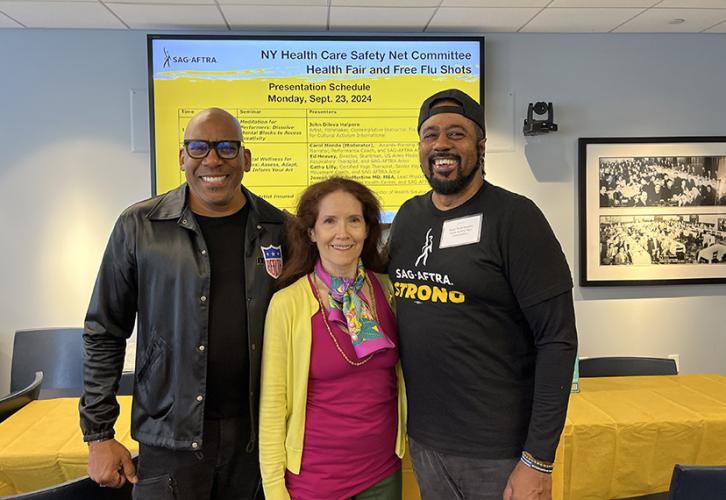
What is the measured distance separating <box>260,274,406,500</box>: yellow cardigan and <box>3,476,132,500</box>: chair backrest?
41 cm

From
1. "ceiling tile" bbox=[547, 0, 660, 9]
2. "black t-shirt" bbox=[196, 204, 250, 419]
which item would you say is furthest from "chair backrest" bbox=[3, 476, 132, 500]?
"ceiling tile" bbox=[547, 0, 660, 9]

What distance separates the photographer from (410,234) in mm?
1532

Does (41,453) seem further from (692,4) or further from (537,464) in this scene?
(692,4)

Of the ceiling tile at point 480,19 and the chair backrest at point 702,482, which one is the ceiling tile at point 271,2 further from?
the chair backrest at point 702,482

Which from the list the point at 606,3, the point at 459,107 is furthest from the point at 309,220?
the point at 606,3

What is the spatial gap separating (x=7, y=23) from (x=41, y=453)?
2.63 meters

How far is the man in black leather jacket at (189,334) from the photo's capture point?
145cm

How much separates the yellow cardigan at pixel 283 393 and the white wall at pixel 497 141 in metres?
2.44

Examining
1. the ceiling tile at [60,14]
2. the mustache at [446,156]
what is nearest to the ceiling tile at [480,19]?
the ceiling tile at [60,14]

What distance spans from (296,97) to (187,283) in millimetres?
2225

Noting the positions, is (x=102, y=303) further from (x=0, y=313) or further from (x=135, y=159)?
(x=0, y=313)

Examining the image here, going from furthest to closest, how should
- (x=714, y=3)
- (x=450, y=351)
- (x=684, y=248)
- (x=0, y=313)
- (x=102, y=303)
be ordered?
(x=684, y=248)
(x=0, y=313)
(x=714, y=3)
(x=102, y=303)
(x=450, y=351)

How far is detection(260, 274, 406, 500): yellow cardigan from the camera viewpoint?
1.38 meters

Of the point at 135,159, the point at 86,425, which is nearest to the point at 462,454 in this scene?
the point at 86,425
